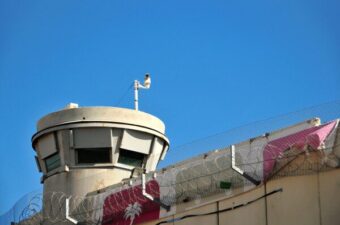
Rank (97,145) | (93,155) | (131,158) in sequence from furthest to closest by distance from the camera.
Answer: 1. (131,158)
2. (93,155)
3. (97,145)

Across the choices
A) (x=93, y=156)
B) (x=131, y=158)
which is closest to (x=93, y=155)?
(x=93, y=156)

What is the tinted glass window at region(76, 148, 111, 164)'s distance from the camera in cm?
3166

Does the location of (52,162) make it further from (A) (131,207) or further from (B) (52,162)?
(A) (131,207)

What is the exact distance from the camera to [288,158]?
2242cm

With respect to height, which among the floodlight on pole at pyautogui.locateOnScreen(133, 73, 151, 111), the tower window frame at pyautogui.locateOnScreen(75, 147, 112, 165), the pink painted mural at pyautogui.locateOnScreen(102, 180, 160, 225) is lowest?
the pink painted mural at pyautogui.locateOnScreen(102, 180, 160, 225)

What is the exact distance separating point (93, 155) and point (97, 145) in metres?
0.55

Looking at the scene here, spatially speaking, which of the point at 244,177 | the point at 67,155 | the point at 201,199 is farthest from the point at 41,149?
the point at 244,177

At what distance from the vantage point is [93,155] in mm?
31828

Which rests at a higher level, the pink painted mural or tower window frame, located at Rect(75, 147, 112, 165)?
tower window frame, located at Rect(75, 147, 112, 165)

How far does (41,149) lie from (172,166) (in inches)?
302

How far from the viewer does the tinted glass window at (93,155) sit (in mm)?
31656

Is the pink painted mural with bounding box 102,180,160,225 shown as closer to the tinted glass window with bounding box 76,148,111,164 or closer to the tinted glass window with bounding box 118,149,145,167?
the tinted glass window with bounding box 76,148,111,164

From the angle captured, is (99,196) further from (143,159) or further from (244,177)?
(244,177)

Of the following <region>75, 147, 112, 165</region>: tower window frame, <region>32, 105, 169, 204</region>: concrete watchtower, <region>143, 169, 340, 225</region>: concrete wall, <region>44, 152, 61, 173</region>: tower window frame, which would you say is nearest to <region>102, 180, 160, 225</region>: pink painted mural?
<region>32, 105, 169, 204</region>: concrete watchtower
